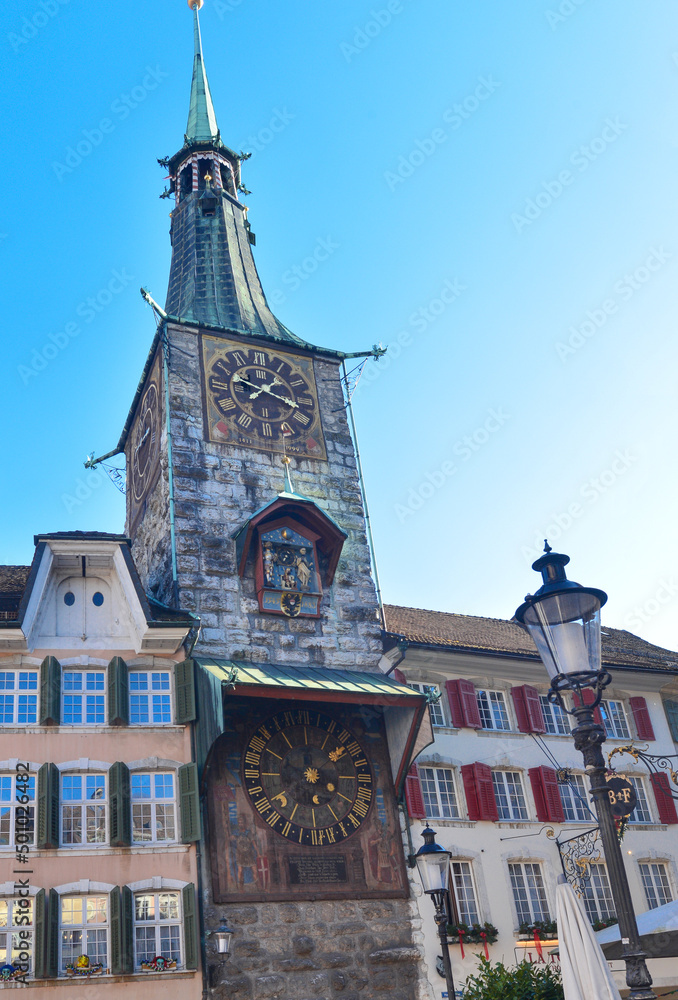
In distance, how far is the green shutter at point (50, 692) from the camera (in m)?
19.7

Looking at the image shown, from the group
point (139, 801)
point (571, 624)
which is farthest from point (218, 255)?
point (571, 624)

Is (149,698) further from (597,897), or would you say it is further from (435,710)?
(597,897)

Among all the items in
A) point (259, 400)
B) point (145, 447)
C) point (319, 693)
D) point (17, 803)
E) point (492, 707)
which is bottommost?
point (17, 803)

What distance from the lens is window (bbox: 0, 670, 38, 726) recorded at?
778 inches

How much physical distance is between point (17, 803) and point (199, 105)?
28.3 m

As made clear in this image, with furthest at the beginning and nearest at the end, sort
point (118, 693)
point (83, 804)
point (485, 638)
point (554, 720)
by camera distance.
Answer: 1. point (485, 638)
2. point (554, 720)
3. point (118, 693)
4. point (83, 804)

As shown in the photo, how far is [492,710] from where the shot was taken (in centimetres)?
2658

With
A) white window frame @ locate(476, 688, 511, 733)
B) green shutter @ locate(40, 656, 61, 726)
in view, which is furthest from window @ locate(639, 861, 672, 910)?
green shutter @ locate(40, 656, 61, 726)

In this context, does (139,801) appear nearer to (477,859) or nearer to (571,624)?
(477,859)

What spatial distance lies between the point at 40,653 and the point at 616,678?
16.8 m

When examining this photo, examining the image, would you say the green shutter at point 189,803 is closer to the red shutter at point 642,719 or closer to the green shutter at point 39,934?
the green shutter at point 39,934

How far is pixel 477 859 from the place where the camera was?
23484 mm

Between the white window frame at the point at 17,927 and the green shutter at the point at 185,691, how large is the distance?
4409 millimetres

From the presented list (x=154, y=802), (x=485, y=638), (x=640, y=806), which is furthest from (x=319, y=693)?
(x=640, y=806)
